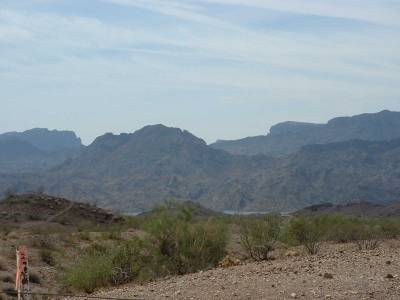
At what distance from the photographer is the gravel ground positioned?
14609mm

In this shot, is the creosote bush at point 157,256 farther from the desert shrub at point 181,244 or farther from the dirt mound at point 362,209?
the dirt mound at point 362,209

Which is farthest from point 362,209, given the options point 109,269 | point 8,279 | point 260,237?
point 109,269

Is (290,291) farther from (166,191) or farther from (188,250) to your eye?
(166,191)

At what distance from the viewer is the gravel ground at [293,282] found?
1461 centimetres

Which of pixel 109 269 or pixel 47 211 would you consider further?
pixel 47 211

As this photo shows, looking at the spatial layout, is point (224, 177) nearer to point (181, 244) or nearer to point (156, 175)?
A: point (156, 175)

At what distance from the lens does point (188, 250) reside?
69.7 ft

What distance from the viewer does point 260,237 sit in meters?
23.5

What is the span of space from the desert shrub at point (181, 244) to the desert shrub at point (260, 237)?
1.44 meters

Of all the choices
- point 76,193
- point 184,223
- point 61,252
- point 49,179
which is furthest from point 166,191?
point 184,223

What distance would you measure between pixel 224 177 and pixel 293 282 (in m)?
148

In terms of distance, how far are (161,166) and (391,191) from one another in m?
60.6

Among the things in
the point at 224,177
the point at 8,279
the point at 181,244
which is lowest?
the point at 224,177

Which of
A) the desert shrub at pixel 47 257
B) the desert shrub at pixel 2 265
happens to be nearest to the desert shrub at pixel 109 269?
the desert shrub at pixel 2 265
